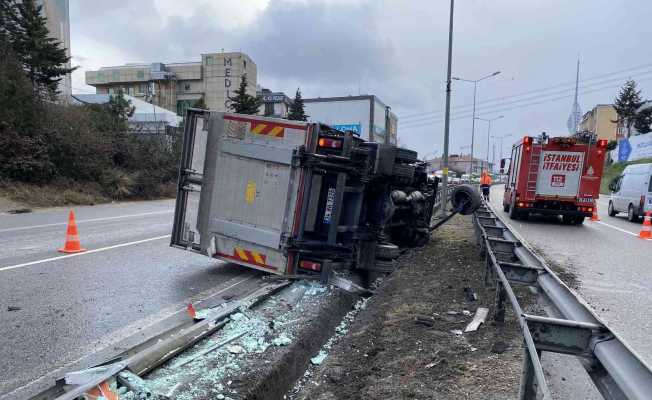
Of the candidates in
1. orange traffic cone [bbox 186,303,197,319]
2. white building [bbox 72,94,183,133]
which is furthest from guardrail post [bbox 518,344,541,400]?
white building [bbox 72,94,183,133]

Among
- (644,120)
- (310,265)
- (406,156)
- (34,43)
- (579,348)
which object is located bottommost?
(310,265)

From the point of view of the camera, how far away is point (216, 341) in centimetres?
385

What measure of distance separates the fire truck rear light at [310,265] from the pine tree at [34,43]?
32.1 meters

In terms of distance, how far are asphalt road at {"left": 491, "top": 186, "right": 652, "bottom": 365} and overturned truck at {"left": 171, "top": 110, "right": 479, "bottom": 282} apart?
287cm

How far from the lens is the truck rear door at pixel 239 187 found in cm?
536

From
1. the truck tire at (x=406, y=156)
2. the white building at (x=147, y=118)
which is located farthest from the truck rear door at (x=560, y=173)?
the white building at (x=147, y=118)

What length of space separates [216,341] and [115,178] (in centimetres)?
1937

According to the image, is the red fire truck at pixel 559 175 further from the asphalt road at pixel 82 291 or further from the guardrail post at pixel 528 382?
the guardrail post at pixel 528 382

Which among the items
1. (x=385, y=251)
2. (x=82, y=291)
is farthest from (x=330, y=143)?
(x=82, y=291)

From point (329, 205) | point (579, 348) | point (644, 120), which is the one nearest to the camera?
point (579, 348)

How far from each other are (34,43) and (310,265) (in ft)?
114

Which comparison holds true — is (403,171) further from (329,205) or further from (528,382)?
(528,382)

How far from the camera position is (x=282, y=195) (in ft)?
17.6

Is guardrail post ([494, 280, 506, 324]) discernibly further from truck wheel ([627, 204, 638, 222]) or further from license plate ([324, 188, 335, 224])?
truck wheel ([627, 204, 638, 222])
